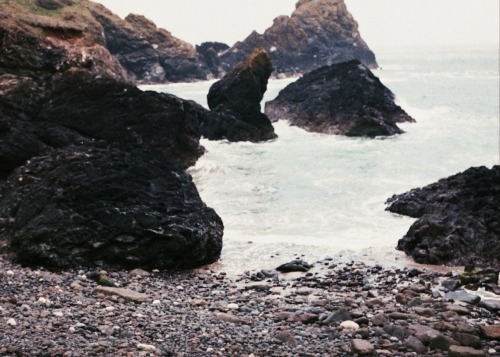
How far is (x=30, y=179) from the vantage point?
45.5 ft

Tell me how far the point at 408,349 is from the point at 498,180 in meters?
9.61

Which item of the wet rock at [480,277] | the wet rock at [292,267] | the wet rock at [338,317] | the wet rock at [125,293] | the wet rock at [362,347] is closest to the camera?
the wet rock at [362,347]

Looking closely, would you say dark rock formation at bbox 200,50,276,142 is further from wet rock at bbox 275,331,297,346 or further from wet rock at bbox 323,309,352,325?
wet rock at bbox 275,331,297,346

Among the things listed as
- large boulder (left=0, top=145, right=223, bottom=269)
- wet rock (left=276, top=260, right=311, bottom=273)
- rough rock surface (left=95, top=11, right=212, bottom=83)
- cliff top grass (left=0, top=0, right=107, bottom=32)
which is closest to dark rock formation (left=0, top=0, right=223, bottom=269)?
large boulder (left=0, top=145, right=223, bottom=269)

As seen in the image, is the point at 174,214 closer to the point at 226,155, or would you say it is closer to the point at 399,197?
the point at 399,197

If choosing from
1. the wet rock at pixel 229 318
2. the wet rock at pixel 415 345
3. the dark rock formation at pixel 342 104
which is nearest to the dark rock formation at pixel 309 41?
the dark rock formation at pixel 342 104

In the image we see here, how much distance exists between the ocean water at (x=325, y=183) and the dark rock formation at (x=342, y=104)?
1361 millimetres

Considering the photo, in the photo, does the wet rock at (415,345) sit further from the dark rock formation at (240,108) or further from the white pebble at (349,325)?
the dark rock formation at (240,108)

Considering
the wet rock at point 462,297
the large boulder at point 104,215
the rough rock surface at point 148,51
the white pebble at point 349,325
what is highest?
the rough rock surface at point 148,51

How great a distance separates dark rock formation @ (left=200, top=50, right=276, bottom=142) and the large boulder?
70.0ft

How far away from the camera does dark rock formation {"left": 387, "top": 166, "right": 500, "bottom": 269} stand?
1267 cm

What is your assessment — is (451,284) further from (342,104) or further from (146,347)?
(342,104)

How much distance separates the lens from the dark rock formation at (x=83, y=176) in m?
11.9

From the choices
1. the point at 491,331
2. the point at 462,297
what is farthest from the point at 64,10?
the point at 491,331
